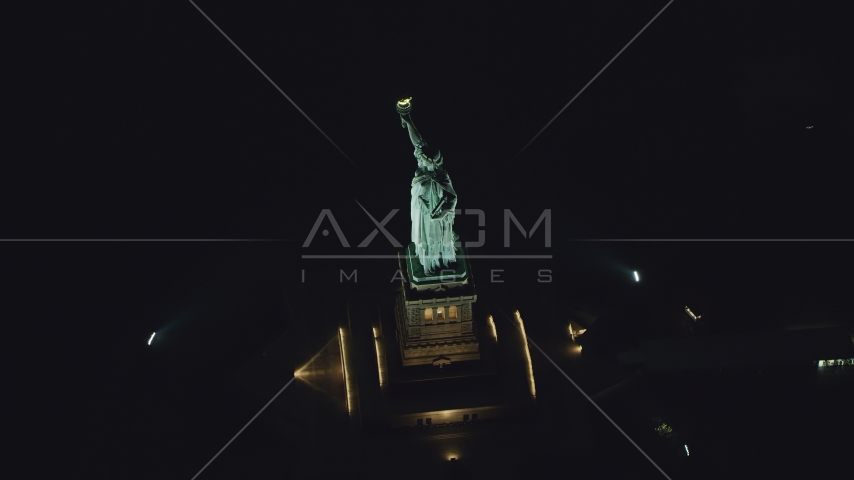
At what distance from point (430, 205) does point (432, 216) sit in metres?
0.36

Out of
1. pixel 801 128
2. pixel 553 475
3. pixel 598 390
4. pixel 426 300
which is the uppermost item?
pixel 801 128

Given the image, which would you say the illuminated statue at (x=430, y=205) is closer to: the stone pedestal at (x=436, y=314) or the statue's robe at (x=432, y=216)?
the statue's robe at (x=432, y=216)

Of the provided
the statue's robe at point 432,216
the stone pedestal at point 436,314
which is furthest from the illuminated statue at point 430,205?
the stone pedestal at point 436,314

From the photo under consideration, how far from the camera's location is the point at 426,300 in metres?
42.5

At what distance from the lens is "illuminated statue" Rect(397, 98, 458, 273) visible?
40000 millimetres

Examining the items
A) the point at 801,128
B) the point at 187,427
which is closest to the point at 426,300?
the point at 187,427

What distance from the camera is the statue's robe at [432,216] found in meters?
40.3

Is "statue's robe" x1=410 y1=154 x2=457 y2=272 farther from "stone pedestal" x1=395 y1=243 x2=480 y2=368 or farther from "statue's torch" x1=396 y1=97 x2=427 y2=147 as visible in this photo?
"statue's torch" x1=396 y1=97 x2=427 y2=147

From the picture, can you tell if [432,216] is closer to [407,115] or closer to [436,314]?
[407,115]

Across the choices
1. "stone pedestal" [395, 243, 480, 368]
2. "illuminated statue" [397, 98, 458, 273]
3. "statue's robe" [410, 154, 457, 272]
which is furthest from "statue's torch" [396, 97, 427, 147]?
"stone pedestal" [395, 243, 480, 368]

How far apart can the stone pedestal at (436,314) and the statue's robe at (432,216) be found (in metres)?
0.46

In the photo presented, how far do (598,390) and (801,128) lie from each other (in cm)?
1604

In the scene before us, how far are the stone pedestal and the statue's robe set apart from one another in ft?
1.51

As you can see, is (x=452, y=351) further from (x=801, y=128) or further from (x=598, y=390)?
(x=801, y=128)
